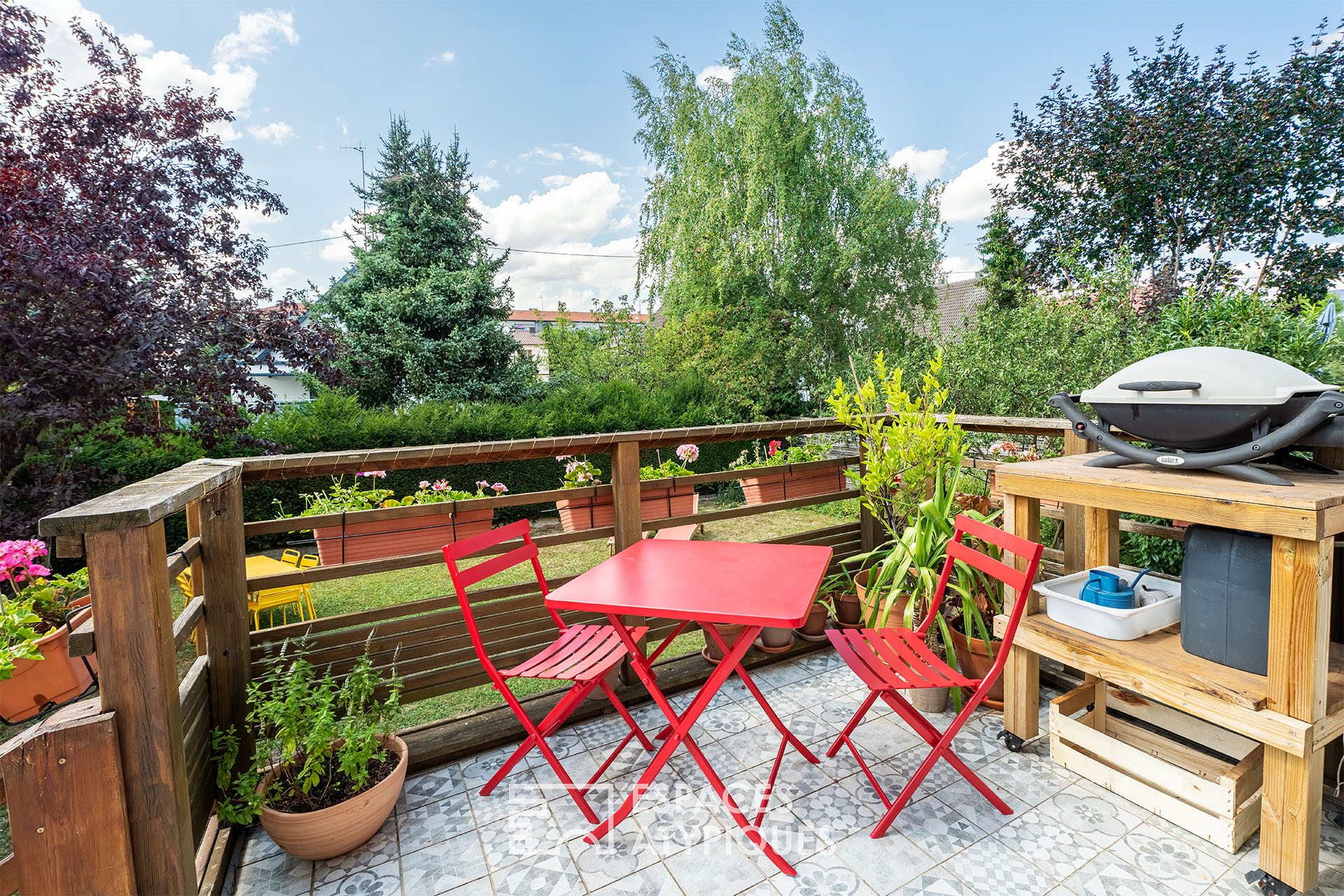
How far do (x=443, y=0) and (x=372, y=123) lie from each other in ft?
17.7

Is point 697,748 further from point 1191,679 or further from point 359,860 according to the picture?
point 1191,679

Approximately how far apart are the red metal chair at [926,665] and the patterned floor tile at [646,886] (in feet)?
2.16

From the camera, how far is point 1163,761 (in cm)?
200

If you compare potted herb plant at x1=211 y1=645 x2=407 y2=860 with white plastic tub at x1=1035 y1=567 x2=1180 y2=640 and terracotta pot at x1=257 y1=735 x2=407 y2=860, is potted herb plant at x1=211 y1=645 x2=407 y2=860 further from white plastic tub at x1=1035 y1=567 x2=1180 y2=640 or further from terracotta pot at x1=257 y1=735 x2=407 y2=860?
Answer: white plastic tub at x1=1035 y1=567 x2=1180 y2=640

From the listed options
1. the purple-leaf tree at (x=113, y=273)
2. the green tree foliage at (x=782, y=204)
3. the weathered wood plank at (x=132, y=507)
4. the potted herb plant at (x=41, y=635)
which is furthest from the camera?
the green tree foliage at (x=782, y=204)

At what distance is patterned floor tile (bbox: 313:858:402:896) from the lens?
5.74 ft

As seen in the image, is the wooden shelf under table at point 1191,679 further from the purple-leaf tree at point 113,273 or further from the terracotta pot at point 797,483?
the purple-leaf tree at point 113,273

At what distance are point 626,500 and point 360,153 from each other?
35.7ft

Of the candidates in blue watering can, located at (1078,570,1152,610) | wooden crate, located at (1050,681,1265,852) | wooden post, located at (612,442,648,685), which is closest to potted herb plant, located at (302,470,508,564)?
wooden post, located at (612,442,648,685)

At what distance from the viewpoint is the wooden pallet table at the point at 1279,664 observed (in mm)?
1581

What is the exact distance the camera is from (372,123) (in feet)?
34.8

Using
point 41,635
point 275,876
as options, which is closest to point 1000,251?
point 275,876

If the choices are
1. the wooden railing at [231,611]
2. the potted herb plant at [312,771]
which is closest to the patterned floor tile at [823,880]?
the wooden railing at [231,611]

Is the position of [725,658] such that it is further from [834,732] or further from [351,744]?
[351,744]
